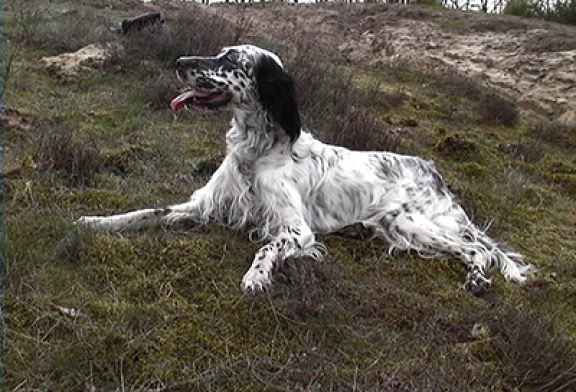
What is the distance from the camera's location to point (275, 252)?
159 inches

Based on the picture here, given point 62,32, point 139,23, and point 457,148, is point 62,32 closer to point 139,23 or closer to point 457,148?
point 139,23

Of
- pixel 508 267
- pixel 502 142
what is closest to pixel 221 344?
pixel 508 267

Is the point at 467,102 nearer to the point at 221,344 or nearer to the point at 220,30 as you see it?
the point at 220,30

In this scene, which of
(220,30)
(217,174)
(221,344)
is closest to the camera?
(221,344)

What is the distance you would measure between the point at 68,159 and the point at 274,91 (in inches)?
59.8

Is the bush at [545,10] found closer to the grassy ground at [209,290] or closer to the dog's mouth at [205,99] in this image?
the grassy ground at [209,290]

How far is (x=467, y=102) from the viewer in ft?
36.1

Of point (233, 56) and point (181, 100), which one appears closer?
point (181, 100)

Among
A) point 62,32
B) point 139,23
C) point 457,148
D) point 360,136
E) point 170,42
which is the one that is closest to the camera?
point 360,136

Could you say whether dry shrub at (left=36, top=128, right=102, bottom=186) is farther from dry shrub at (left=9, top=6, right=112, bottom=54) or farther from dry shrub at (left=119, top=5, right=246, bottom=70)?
dry shrub at (left=9, top=6, right=112, bottom=54)

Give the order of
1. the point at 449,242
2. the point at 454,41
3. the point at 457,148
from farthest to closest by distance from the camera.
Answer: the point at 454,41
the point at 457,148
the point at 449,242

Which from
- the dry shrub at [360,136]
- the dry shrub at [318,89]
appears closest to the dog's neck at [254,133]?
the dry shrub at [360,136]

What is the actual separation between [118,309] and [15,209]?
1.27 m

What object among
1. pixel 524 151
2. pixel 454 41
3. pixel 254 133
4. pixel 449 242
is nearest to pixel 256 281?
pixel 254 133
